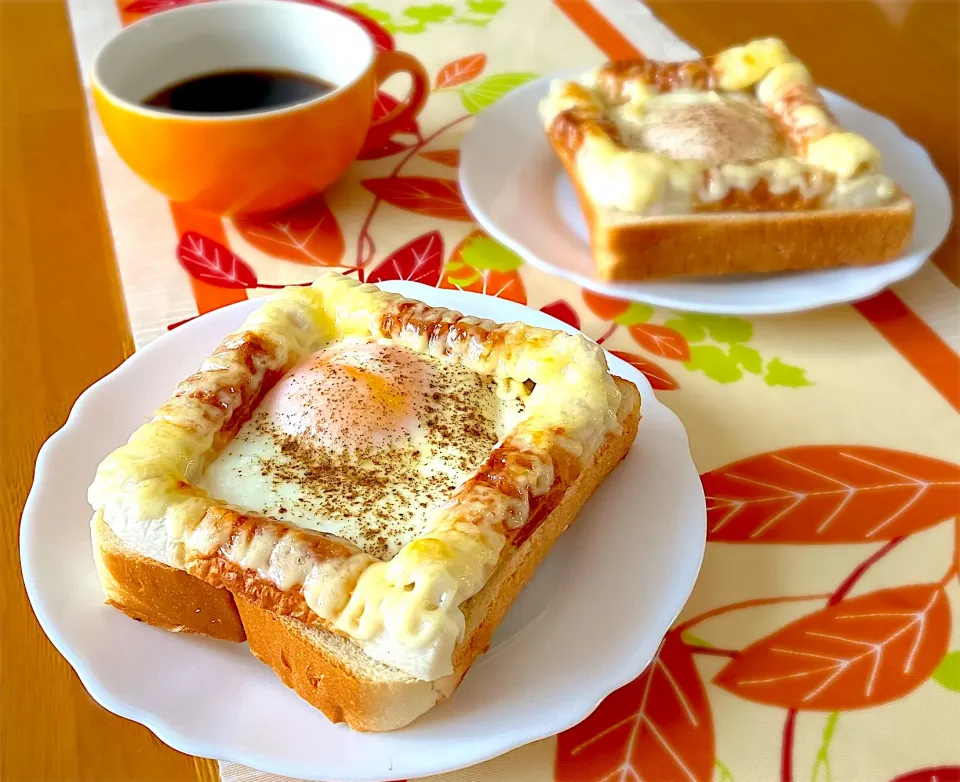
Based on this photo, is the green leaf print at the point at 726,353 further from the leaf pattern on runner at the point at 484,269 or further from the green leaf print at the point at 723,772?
the green leaf print at the point at 723,772

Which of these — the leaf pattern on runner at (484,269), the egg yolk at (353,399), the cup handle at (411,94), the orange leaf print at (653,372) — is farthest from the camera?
the cup handle at (411,94)

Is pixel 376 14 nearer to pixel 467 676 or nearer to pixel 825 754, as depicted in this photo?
pixel 467 676

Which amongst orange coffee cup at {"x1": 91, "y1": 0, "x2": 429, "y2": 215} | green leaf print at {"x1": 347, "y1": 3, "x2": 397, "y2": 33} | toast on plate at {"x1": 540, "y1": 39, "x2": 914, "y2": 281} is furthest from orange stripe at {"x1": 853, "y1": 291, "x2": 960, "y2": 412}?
green leaf print at {"x1": 347, "y1": 3, "x2": 397, "y2": 33}

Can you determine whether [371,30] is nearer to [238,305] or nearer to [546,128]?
[546,128]

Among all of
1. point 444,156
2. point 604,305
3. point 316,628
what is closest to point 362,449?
point 316,628

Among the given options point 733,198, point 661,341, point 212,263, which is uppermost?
point 733,198

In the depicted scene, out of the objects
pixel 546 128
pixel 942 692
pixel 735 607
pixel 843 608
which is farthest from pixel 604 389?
pixel 546 128

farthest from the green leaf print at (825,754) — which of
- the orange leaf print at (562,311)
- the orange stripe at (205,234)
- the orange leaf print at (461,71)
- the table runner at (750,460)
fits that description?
the orange leaf print at (461,71)
